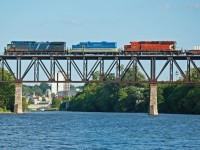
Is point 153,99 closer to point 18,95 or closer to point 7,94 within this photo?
point 18,95

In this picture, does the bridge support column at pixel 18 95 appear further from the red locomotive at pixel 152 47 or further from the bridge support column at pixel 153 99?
Result: the bridge support column at pixel 153 99

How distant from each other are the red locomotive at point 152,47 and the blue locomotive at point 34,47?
13872 mm

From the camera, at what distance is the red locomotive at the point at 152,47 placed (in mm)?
147913

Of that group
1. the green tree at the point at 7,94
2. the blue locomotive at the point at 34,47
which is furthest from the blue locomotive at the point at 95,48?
the green tree at the point at 7,94

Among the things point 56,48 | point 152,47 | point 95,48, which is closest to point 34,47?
point 56,48

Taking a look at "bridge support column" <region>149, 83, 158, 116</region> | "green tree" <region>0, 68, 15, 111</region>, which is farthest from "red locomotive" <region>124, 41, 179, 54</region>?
"green tree" <region>0, 68, 15, 111</region>

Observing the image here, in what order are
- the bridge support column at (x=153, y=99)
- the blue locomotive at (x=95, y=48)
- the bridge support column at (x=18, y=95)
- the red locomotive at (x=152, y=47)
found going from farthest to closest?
1. the blue locomotive at (x=95, y=48)
2. the red locomotive at (x=152, y=47)
3. the bridge support column at (x=18, y=95)
4. the bridge support column at (x=153, y=99)

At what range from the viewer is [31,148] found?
6356cm

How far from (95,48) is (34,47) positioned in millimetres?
12590

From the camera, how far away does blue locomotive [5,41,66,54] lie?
152m

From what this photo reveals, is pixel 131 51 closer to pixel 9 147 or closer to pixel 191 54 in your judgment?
pixel 191 54

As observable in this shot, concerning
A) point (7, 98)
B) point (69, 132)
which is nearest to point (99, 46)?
point (7, 98)

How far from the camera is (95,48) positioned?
151625mm

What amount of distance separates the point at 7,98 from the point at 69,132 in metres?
87.6
